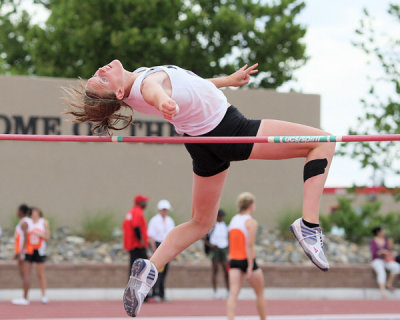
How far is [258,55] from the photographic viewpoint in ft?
90.9

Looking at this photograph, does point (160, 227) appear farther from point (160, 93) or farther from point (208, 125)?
point (160, 93)

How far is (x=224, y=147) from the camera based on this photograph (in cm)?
493

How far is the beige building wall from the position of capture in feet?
60.0

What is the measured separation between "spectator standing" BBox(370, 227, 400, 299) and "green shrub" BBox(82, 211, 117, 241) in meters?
5.92

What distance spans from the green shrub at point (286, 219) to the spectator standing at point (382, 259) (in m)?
2.82

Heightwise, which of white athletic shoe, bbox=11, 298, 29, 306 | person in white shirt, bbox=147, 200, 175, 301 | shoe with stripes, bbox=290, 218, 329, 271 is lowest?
white athletic shoe, bbox=11, 298, 29, 306

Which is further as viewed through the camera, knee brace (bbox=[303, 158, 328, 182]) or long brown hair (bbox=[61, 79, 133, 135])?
long brown hair (bbox=[61, 79, 133, 135])

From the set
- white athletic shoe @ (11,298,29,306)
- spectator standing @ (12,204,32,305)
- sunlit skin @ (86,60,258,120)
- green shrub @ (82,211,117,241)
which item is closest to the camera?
sunlit skin @ (86,60,258,120)

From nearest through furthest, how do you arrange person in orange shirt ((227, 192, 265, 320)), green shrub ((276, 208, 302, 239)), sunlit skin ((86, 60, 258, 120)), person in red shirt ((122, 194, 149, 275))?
sunlit skin ((86, 60, 258, 120)) < person in orange shirt ((227, 192, 265, 320)) < person in red shirt ((122, 194, 149, 275)) < green shrub ((276, 208, 302, 239))

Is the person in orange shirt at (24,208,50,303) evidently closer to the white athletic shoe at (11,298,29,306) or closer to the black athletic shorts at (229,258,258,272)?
the white athletic shoe at (11,298,29,306)

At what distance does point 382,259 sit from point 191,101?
1229 cm

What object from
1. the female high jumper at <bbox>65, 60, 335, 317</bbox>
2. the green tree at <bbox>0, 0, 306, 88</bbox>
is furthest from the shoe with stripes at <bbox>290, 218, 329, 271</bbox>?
A: the green tree at <bbox>0, 0, 306, 88</bbox>

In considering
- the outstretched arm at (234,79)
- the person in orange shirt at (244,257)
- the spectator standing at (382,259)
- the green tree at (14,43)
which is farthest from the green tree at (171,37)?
the outstretched arm at (234,79)

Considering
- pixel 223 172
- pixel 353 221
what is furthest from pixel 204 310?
pixel 223 172
